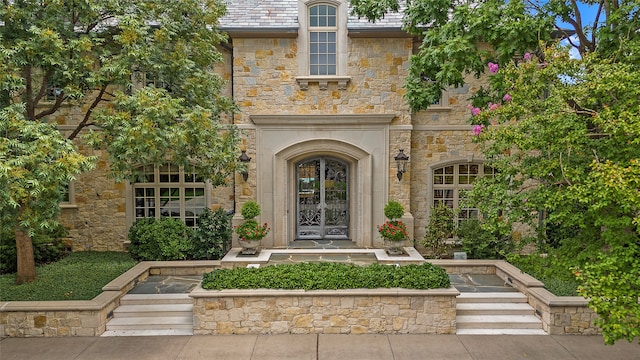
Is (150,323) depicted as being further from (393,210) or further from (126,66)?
(393,210)

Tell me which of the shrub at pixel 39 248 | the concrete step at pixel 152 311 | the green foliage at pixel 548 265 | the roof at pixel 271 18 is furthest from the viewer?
the roof at pixel 271 18

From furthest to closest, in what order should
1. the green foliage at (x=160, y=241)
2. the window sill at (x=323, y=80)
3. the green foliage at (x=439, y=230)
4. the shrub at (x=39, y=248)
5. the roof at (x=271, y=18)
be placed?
the window sill at (x=323, y=80) → the roof at (x=271, y=18) → the green foliage at (x=439, y=230) → the green foliage at (x=160, y=241) → the shrub at (x=39, y=248)

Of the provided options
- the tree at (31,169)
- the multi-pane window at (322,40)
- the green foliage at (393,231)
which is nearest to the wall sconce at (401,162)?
the green foliage at (393,231)

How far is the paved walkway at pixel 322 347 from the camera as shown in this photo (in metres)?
6.32

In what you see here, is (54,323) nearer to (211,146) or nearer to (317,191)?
(211,146)

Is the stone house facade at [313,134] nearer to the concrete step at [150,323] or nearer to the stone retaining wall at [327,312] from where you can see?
the concrete step at [150,323]

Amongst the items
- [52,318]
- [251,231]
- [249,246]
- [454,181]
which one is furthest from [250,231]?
[454,181]

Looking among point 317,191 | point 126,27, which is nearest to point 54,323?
point 126,27

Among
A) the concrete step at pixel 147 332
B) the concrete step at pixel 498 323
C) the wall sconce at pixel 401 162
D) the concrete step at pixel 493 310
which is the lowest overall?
the concrete step at pixel 147 332

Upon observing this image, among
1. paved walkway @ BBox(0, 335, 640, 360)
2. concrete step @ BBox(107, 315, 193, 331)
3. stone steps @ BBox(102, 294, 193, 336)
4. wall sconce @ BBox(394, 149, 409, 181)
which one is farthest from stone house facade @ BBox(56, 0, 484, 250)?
paved walkway @ BBox(0, 335, 640, 360)

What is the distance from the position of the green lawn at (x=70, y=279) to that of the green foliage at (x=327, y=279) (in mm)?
2696

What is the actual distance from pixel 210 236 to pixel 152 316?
3063mm

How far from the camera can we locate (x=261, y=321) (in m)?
7.07

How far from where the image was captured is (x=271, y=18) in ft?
37.7
